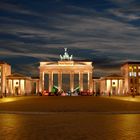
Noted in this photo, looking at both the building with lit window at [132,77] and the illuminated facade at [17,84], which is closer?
the illuminated facade at [17,84]

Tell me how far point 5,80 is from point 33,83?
25.1 metres

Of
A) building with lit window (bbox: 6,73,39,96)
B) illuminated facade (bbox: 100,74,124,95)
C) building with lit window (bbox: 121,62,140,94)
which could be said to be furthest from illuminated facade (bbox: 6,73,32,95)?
building with lit window (bbox: 121,62,140,94)

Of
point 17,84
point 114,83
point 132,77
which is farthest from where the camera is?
point 132,77

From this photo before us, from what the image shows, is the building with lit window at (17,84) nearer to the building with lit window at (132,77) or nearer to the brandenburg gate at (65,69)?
the brandenburg gate at (65,69)

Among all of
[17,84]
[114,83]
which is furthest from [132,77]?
[17,84]

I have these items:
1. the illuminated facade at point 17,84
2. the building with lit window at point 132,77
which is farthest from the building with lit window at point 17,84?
the building with lit window at point 132,77

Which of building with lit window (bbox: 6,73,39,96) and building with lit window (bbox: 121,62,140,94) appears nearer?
building with lit window (bbox: 6,73,39,96)

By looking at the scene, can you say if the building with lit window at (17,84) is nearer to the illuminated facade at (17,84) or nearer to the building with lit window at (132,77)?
the illuminated facade at (17,84)

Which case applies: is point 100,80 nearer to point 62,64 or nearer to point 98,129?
point 62,64

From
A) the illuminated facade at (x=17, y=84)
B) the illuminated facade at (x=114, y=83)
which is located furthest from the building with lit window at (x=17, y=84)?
the illuminated facade at (x=114, y=83)

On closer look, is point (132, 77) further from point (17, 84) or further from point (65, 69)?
point (17, 84)

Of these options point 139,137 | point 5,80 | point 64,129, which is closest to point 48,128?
point 64,129

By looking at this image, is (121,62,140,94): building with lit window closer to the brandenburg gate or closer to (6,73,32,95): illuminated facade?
the brandenburg gate

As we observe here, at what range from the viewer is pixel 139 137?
1792 centimetres
